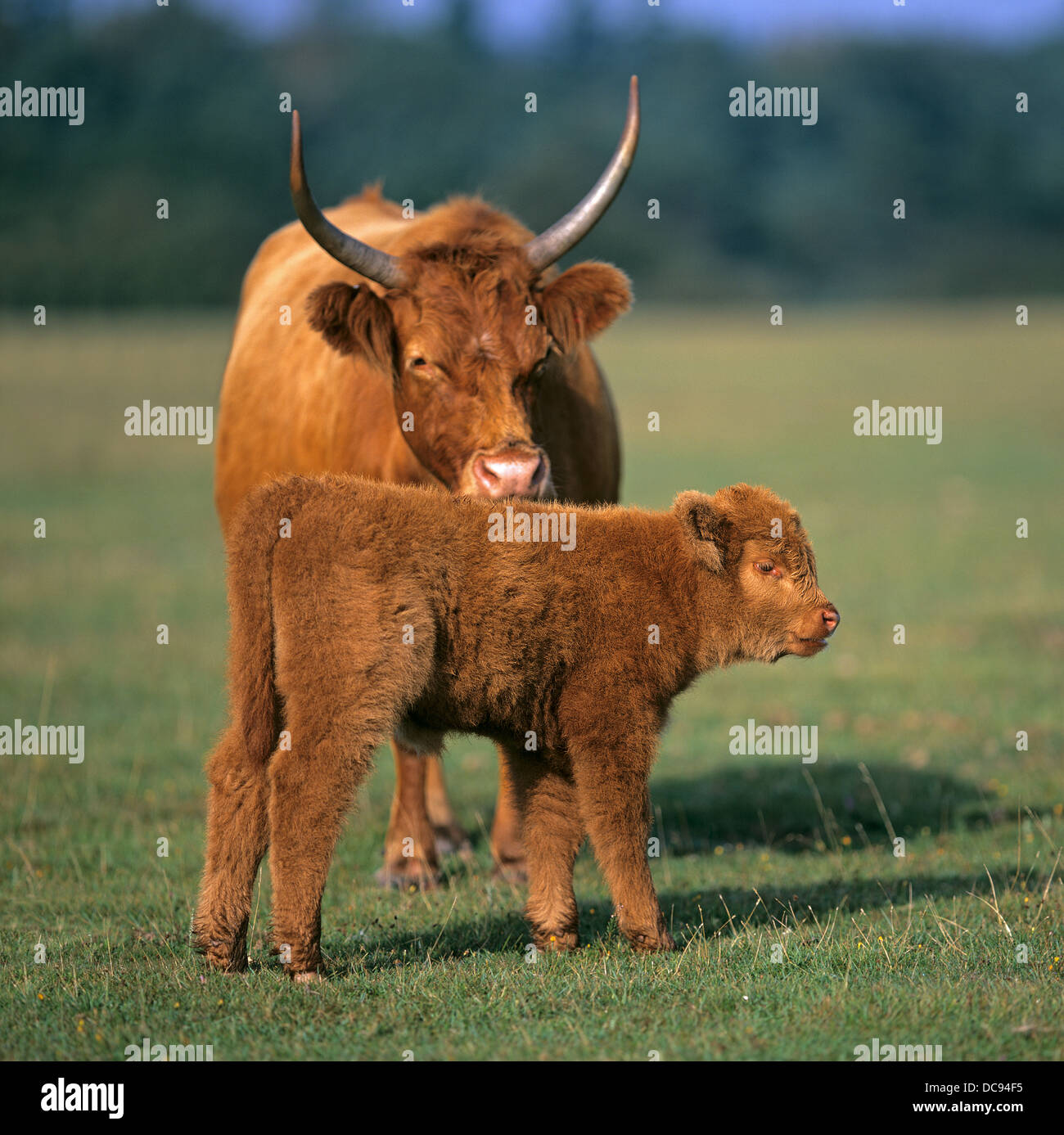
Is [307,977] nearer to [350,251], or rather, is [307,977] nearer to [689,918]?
[689,918]

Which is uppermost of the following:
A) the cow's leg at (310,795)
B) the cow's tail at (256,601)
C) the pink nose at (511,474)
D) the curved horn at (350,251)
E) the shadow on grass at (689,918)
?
the curved horn at (350,251)

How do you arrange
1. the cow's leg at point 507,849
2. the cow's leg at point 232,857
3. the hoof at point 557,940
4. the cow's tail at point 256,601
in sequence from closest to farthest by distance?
1. the cow's tail at point 256,601
2. the cow's leg at point 232,857
3. the hoof at point 557,940
4. the cow's leg at point 507,849

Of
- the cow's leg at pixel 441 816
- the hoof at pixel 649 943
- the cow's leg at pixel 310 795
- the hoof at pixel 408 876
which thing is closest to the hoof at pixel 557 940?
the hoof at pixel 649 943

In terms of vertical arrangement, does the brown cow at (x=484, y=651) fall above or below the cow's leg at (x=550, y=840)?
above

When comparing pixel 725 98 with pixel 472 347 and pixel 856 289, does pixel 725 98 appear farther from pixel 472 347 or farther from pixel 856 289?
pixel 472 347

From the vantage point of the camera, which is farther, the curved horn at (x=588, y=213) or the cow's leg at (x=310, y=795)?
the curved horn at (x=588, y=213)

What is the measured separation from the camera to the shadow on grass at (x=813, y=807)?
8.33m

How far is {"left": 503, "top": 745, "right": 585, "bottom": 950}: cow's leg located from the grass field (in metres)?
0.19

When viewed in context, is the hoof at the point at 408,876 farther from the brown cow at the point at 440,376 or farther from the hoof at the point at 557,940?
the hoof at the point at 557,940

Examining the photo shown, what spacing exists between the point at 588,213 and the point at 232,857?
151 inches

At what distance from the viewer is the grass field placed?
4918mm

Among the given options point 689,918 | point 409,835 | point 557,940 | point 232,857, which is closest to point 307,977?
point 232,857

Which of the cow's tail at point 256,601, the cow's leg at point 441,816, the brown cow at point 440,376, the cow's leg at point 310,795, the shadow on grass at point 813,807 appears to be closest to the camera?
the cow's leg at point 310,795

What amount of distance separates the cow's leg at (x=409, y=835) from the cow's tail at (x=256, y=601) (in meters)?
2.23
